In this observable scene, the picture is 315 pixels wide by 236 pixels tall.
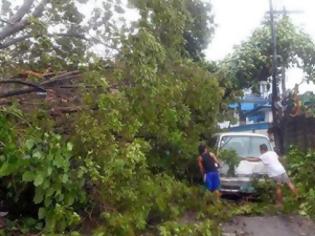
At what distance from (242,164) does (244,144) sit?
0.90 meters

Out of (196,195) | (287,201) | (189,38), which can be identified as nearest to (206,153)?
(196,195)

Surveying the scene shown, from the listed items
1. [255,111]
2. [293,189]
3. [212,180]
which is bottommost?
[293,189]

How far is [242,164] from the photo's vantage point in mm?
12742

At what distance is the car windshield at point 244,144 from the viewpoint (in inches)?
524

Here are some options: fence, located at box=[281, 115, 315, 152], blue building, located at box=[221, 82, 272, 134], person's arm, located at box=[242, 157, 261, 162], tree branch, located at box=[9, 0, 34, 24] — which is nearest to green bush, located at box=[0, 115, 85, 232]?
tree branch, located at box=[9, 0, 34, 24]

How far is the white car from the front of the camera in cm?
1231

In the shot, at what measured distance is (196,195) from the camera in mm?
11094

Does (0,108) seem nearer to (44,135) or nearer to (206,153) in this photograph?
(44,135)

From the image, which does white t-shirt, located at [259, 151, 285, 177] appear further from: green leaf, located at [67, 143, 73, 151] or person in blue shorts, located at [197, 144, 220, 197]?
green leaf, located at [67, 143, 73, 151]

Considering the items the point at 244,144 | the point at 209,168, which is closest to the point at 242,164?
the point at 244,144

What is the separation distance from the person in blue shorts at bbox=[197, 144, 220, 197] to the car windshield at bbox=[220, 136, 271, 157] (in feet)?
4.73

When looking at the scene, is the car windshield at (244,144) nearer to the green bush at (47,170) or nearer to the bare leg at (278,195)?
the bare leg at (278,195)

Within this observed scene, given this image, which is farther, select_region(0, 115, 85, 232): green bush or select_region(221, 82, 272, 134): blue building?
select_region(221, 82, 272, 134): blue building

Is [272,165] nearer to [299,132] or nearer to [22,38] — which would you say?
[22,38]
